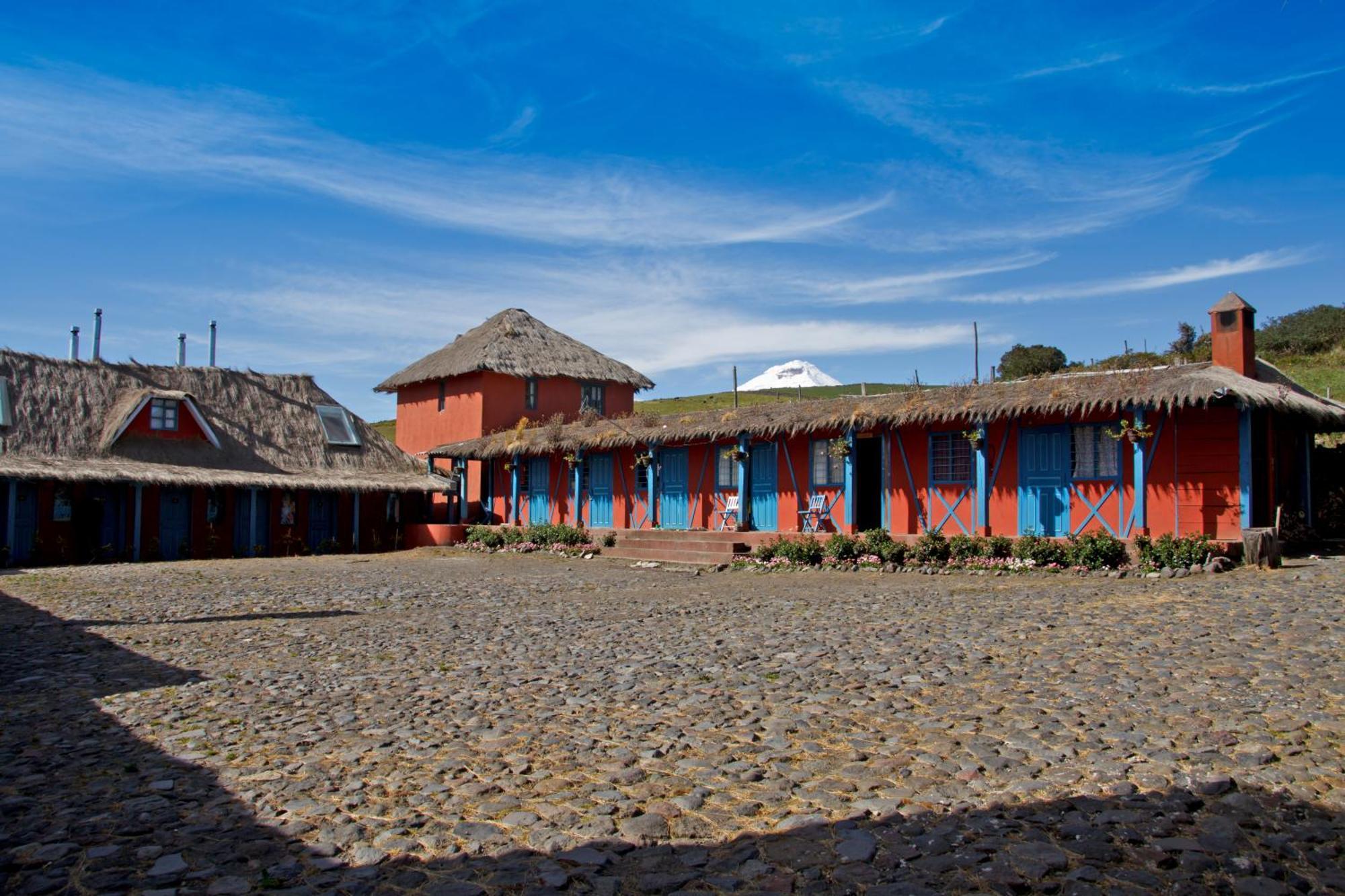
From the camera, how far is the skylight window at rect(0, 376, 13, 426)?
23.9 metres

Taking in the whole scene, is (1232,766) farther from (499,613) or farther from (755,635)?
(499,613)

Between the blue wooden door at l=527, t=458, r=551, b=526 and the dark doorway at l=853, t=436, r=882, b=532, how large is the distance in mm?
9766

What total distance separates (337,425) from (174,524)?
22.3 ft

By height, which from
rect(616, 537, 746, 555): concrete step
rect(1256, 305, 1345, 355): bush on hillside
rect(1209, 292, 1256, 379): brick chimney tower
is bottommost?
rect(616, 537, 746, 555): concrete step

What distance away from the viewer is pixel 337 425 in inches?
1219

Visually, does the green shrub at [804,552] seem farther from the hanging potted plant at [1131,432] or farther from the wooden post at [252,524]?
the wooden post at [252,524]

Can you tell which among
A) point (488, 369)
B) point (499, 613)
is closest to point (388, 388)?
point (488, 369)

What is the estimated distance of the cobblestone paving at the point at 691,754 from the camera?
391cm

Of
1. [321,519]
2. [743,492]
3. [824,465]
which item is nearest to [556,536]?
[743,492]

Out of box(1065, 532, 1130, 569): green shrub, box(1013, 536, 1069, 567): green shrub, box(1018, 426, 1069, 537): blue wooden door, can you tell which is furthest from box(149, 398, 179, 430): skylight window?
box(1065, 532, 1130, 569): green shrub

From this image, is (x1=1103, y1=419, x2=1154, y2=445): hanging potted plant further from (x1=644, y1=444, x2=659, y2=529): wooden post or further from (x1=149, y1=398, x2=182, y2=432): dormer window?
(x1=149, y1=398, x2=182, y2=432): dormer window

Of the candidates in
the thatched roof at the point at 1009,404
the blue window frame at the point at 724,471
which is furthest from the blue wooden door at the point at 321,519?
the blue window frame at the point at 724,471

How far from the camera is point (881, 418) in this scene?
17859 mm

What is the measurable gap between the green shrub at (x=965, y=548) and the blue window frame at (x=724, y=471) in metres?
6.60
